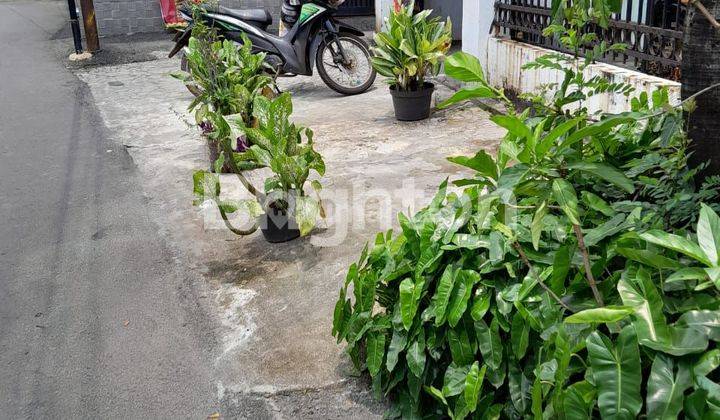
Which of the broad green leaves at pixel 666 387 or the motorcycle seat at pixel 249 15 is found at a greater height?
the motorcycle seat at pixel 249 15

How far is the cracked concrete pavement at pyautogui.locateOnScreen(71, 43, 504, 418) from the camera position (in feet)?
9.96

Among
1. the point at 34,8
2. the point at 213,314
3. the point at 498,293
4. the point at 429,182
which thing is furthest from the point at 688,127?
the point at 34,8

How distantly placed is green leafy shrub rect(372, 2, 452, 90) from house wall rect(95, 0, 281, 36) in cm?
702

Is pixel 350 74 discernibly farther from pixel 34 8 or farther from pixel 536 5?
pixel 34 8

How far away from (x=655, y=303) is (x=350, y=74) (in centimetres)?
662

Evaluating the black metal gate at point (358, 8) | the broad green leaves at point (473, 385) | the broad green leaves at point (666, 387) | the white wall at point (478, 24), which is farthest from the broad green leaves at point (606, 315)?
the black metal gate at point (358, 8)

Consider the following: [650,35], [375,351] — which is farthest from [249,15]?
[375,351]

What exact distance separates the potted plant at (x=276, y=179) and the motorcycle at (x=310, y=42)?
3.67 m

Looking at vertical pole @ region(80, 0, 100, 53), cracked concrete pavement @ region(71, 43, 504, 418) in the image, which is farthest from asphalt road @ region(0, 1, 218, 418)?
vertical pole @ region(80, 0, 100, 53)

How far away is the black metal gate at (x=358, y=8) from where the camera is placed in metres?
14.3

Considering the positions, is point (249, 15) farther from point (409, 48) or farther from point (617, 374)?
point (617, 374)

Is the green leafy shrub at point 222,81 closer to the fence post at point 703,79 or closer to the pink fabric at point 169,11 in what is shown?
the fence post at point 703,79

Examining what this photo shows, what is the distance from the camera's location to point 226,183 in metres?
5.45

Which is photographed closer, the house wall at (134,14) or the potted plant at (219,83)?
the potted plant at (219,83)
